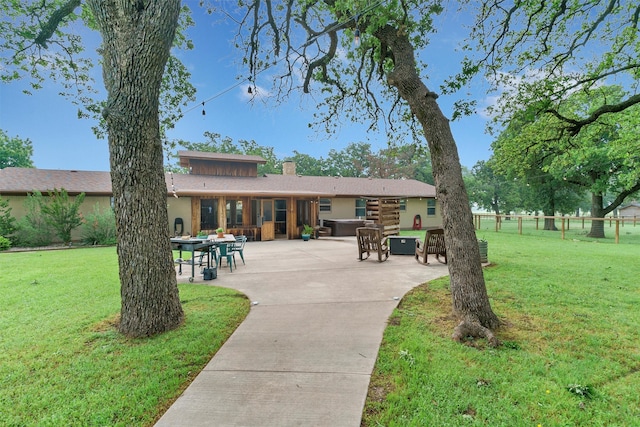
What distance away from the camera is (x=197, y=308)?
4758mm

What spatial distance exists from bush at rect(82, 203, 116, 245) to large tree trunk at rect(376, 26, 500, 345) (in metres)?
14.4

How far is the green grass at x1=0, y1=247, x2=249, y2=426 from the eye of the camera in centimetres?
238

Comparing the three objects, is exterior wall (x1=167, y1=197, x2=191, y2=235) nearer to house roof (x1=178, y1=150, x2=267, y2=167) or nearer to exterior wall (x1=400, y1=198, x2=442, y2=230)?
house roof (x1=178, y1=150, x2=267, y2=167)

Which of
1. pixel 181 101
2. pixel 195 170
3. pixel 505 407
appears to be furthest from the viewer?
pixel 195 170

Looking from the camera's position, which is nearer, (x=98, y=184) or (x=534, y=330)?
(x=534, y=330)

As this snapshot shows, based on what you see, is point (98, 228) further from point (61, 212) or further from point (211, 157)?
point (211, 157)

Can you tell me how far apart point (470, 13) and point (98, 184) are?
17.7 m

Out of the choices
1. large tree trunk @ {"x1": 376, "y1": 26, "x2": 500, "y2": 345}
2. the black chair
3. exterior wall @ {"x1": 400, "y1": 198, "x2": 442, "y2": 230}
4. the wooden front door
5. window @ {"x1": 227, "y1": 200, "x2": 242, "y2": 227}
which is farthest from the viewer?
exterior wall @ {"x1": 400, "y1": 198, "x2": 442, "y2": 230}

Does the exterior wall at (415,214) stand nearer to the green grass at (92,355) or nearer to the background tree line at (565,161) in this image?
the background tree line at (565,161)

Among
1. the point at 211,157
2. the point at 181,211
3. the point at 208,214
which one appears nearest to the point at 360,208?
the point at 208,214

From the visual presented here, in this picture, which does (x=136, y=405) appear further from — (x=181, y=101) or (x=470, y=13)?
(x=470, y=13)

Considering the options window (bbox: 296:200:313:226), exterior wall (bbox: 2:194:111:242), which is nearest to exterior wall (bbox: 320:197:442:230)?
window (bbox: 296:200:313:226)

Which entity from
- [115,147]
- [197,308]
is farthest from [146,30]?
[197,308]

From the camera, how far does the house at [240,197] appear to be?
575 inches
